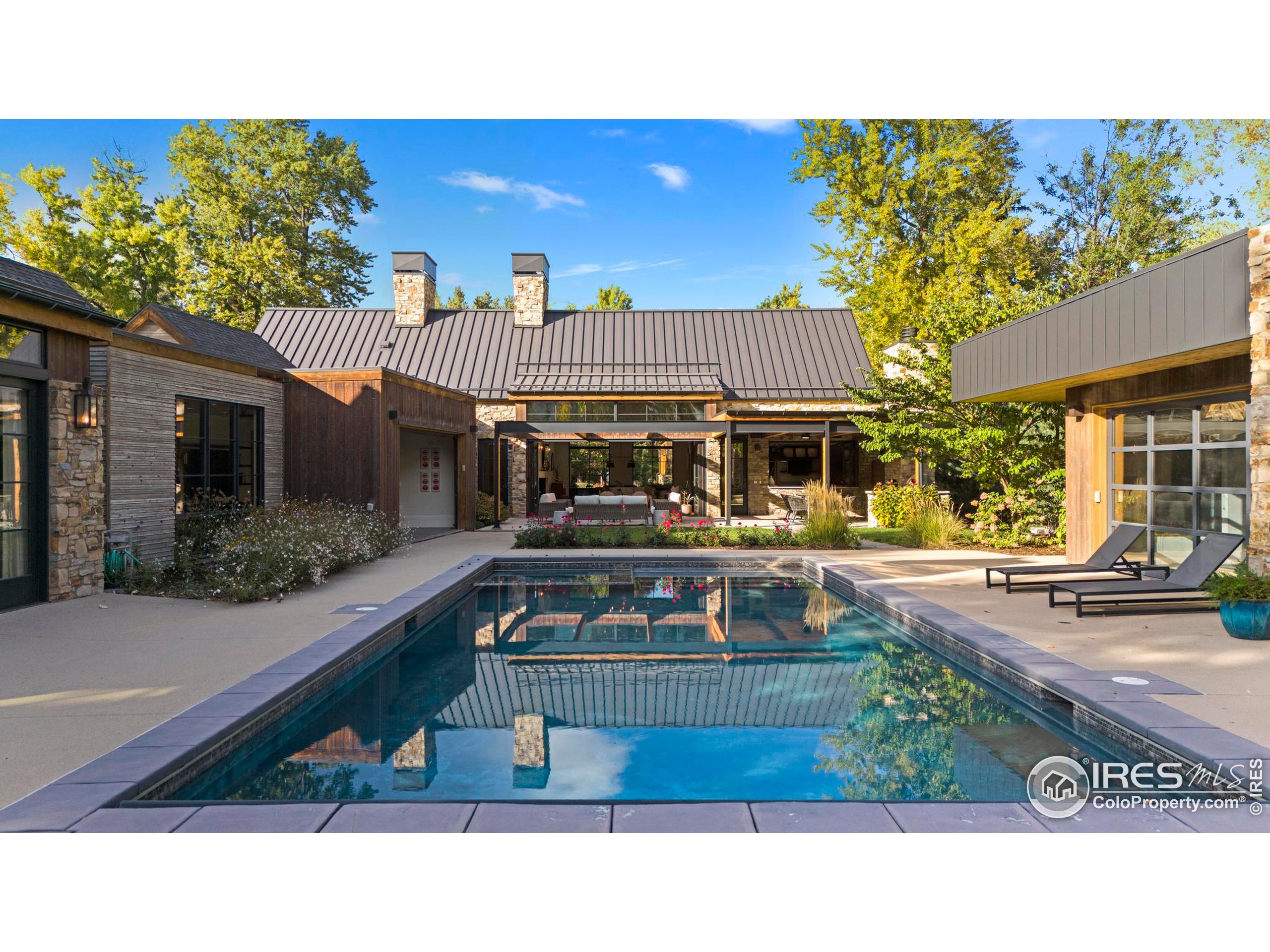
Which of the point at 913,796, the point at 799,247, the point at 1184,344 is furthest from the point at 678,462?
the point at 913,796

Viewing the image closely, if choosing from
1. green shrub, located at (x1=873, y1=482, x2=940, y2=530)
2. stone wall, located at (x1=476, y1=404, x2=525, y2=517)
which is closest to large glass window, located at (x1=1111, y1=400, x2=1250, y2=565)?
green shrub, located at (x1=873, y1=482, x2=940, y2=530)

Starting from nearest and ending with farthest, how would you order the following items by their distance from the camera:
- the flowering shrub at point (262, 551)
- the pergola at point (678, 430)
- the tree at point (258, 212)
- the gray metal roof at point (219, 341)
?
the flowering shrub at point (262, 551) < the gray metal roof at point (219, 341) < the pergola at point (678, 430) < the tree at point (258, 212)

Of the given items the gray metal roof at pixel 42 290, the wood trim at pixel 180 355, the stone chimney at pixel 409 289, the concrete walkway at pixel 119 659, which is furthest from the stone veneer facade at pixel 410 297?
the concrete walkway at pixel 119 659

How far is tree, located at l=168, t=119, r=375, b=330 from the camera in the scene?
28516mm

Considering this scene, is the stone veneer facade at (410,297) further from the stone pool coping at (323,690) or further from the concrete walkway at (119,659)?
the stone pool coping at (323,690)

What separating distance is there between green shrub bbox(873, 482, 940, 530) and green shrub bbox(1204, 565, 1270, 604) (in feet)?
31.8

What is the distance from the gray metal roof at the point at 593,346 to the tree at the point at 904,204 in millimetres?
3395

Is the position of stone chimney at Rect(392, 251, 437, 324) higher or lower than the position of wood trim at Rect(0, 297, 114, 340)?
higher

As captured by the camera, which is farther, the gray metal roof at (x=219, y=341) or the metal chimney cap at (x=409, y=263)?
the metal chimney cap at (x=409, y=263)

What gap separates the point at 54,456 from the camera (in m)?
7.65

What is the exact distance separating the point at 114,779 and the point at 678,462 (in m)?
20.4

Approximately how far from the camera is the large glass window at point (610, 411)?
1897cm

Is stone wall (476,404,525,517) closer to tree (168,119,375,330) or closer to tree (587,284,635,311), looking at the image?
tree (168,119,375,330)
